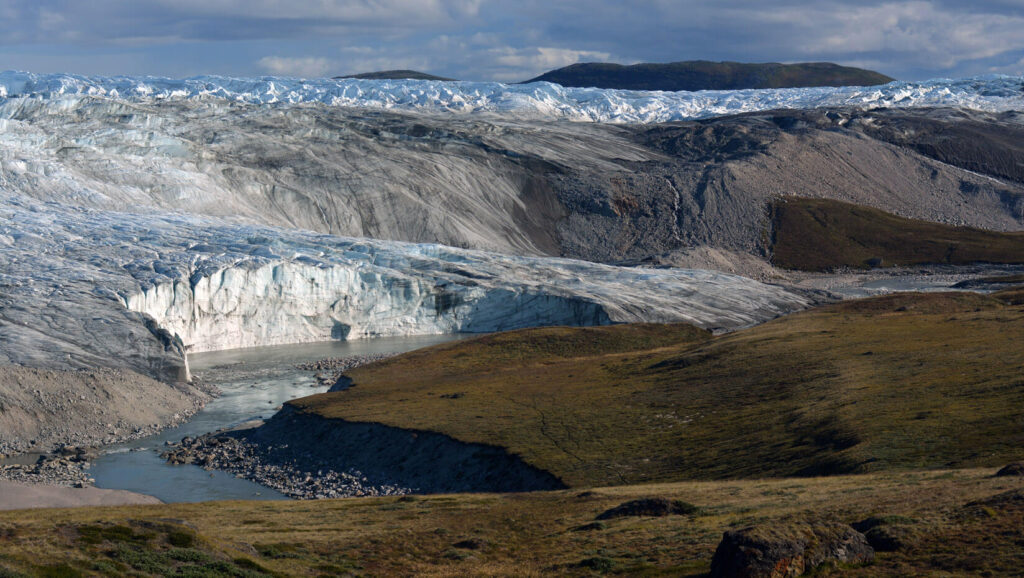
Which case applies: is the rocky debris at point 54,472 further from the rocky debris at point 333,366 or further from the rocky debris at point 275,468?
the rocky debris at point 333,366

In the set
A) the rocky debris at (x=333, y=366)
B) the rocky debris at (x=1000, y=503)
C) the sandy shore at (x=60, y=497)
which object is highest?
the rocky debris at (x=1000, y=503)

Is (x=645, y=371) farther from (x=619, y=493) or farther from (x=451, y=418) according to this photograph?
(x=619, y=493)

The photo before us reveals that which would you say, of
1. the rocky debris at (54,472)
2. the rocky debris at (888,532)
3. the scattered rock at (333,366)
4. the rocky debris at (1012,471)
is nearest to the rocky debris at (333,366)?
the scattered rock at (333,366)

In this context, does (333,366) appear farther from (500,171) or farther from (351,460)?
(500,171)

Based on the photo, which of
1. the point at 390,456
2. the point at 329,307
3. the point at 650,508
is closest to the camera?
the point at 650,508

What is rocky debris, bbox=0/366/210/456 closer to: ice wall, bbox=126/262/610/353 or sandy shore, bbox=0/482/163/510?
sandy shore, bbox=0/482/163/510

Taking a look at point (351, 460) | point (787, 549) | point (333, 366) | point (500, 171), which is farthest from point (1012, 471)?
point (500, 171)
